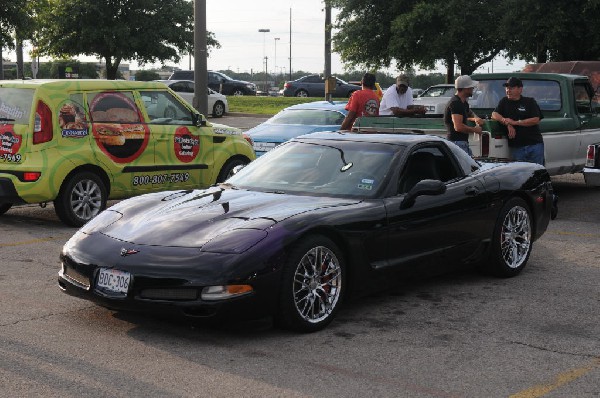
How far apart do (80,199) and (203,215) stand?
4688 mm

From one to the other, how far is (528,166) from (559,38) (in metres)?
21.4

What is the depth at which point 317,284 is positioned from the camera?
243 inches

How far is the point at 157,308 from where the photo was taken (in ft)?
19.0

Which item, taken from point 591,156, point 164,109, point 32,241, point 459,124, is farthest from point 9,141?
point 591,156

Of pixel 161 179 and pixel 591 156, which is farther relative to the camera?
pixel 591 156

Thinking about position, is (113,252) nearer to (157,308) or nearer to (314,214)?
(157,308)

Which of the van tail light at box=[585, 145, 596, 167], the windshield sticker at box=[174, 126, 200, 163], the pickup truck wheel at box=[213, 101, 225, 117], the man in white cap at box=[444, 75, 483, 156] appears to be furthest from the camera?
the pickup truck wheel at box=[213, 101, 225, 117]

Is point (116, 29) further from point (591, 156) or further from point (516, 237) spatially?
point (516, 237)

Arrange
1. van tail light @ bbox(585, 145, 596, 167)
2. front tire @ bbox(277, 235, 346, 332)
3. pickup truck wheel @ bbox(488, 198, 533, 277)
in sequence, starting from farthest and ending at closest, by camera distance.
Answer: van tail light @ bbox(585, 145, 596, 167) < pickup truck wheel @ bbox(488, 198, 533, 277) < front tire @ bbox(277, 235, 346, 332)

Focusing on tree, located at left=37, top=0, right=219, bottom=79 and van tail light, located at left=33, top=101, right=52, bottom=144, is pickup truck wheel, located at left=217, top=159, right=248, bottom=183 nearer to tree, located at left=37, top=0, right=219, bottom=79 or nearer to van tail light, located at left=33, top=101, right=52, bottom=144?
van tail light, located at left=33, top=101, right=52, bottom=144

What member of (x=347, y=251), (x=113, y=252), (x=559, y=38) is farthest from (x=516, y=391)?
(x=559, y=38)

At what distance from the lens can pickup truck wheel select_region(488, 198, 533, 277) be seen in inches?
311

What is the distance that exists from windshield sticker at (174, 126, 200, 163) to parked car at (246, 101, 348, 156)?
8.86ft

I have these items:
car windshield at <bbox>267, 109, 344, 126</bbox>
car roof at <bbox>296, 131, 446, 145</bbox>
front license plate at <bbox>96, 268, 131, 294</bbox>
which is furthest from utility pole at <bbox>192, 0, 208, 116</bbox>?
front license plate at <bbox>96, 268, 131, 294</bbox>
